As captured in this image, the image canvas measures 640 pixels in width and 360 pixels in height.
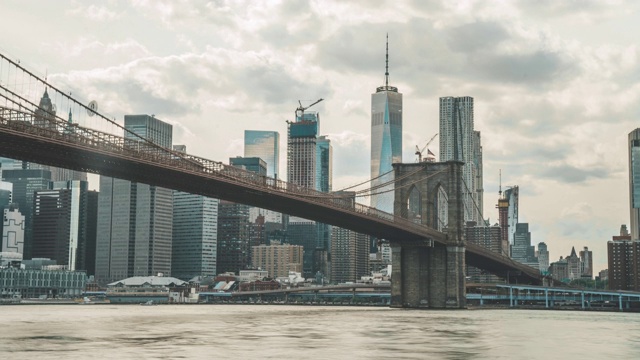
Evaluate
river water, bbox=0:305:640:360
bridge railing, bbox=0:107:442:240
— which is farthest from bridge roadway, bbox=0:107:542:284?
river water, bbox=0:305:640:360

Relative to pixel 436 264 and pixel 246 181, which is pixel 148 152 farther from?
pixel 436 264

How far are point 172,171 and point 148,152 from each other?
247 centimetres

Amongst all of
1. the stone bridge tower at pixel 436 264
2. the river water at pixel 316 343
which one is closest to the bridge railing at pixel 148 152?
the stone bridge tower at pixel 436 264

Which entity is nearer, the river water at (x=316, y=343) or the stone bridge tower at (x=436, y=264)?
the river water at (x=316, y=343)

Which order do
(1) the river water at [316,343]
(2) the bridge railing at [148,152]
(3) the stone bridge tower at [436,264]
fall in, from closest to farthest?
(1) the river water at [316,343] → (2) the bridge railing at [148,152] → (3) the stone bridge tower at [436,264]

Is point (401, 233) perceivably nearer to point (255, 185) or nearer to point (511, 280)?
point (255, 185)

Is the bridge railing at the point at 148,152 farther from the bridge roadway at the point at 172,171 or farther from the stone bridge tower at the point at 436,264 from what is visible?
the stone bridge tower at the point at 436,264

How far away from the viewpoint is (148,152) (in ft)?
214

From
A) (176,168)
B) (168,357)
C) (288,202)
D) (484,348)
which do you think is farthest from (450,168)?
(168,357)

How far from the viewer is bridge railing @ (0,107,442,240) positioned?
52688mm

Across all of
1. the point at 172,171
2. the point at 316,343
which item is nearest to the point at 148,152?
the point at 172,171

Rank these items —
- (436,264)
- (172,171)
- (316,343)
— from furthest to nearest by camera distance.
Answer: (436,264)
(172,171)
(316,343)

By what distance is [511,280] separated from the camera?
17300 centimetres

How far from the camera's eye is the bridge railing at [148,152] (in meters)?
52.7
